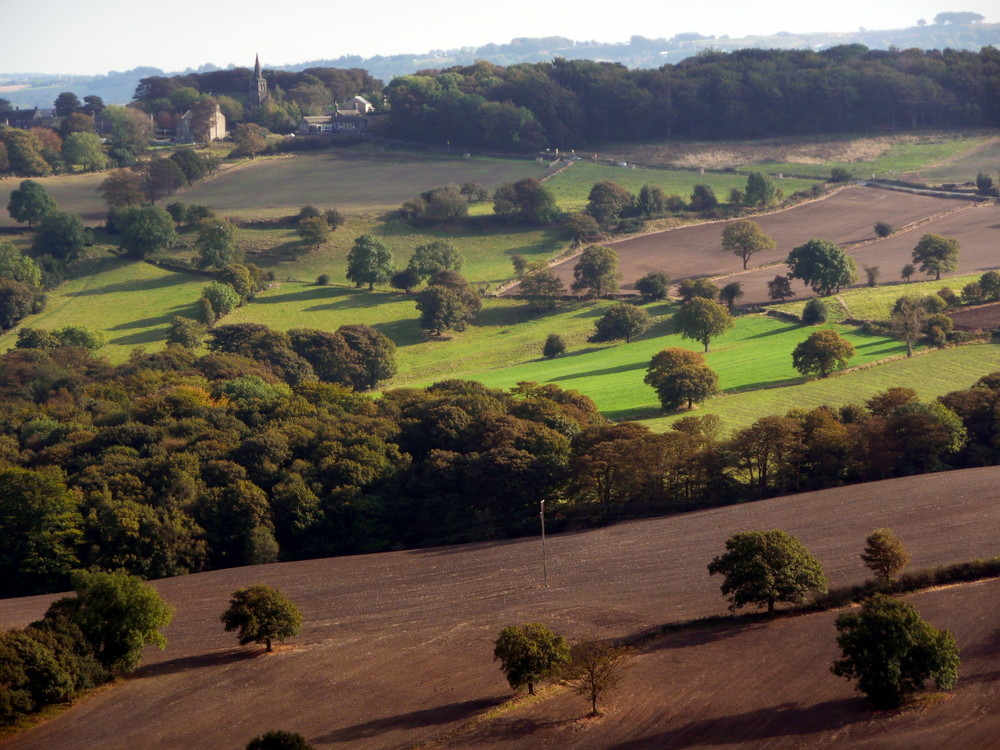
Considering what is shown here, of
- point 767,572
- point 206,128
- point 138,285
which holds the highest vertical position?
point 206,128

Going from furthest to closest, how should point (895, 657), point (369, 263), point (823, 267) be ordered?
point (369, 263)
point (823, 267)
point (895, 657)

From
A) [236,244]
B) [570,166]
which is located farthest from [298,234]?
[570,166]

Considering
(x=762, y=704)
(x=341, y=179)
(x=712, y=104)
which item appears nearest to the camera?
(x=762, y=704)

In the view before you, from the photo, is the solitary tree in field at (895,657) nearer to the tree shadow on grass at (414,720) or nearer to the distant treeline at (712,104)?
the tree shadow on grass at (414,720)

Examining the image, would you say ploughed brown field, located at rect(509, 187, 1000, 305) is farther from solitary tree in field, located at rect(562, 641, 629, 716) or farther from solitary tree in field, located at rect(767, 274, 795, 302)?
solitary tree in field, located at rect(562, 641, 629, 716)

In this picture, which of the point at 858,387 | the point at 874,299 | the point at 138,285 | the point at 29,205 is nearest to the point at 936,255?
the point at 874,299

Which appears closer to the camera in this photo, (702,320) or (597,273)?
(702,320)

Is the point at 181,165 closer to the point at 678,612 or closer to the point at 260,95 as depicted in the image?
the point at 260,95

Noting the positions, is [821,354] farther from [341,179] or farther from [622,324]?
[341,179]
